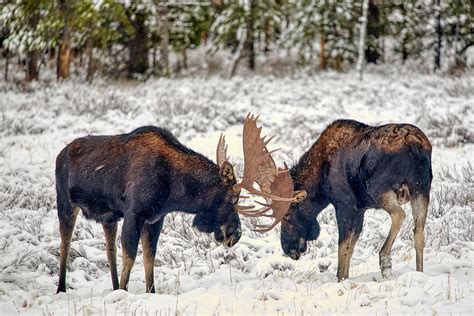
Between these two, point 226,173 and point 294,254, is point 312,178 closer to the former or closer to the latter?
point 294,254

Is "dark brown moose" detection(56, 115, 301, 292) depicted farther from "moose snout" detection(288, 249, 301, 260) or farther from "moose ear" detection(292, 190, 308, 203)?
"moose snout" detection(288, 249, 301, 260)

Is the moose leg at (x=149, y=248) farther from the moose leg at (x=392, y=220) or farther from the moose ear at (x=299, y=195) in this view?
the moose leg at (x=392, y=220)

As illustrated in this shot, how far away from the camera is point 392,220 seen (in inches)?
274

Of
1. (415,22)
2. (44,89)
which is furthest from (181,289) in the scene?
(415,22)

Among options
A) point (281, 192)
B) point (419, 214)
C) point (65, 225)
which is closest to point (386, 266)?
point (419, 214)

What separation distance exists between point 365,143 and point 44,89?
16.0m

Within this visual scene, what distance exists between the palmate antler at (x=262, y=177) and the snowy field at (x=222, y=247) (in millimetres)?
672

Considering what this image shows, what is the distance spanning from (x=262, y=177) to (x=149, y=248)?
1274 millimetres

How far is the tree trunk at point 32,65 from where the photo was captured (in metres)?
26.0

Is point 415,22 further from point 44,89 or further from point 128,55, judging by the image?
point 44,89

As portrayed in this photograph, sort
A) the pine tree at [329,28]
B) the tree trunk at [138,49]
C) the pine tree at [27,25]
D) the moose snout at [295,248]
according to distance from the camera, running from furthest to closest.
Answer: the pine tree at [329,28]
the tree trunk at [138,49]
the pine tree at [27,25]
the moose snout at [295,248]

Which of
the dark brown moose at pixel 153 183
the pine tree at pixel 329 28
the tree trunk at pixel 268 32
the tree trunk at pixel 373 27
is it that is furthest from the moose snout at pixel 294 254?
the tree trunk at pixel 268 32

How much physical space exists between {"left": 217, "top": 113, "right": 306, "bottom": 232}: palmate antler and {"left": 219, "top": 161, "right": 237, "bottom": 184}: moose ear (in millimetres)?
85

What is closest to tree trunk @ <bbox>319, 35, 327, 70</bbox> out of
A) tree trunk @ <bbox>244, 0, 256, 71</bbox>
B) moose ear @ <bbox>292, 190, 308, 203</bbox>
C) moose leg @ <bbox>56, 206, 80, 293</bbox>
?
tree trunk @ <bbox>244, 0, 256, 71</bbox>
